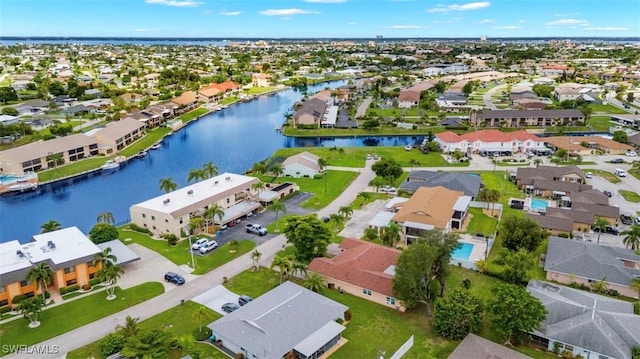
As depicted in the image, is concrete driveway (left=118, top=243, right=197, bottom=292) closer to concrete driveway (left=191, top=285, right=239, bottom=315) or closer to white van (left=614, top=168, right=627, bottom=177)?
concrete driveway (left=191, top=285, right=239, bottom=315)

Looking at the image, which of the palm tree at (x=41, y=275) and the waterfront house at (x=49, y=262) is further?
the waterfront house at (x=49, y=262)

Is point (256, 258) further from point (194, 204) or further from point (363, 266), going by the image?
point (194, 204)

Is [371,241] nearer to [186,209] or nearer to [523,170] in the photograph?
[186,209]

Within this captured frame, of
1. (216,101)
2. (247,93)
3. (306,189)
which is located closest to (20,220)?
(306,189)

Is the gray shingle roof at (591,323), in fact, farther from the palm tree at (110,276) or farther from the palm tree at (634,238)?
the palm tree at (110,276)

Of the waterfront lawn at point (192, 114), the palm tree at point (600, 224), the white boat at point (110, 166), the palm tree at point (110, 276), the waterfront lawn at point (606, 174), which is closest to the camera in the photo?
the palm tree at point (110, 276)

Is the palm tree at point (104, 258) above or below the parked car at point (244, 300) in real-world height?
above

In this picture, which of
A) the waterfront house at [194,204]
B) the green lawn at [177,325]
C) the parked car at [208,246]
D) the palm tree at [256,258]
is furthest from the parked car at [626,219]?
the green lawn at [177,325]
